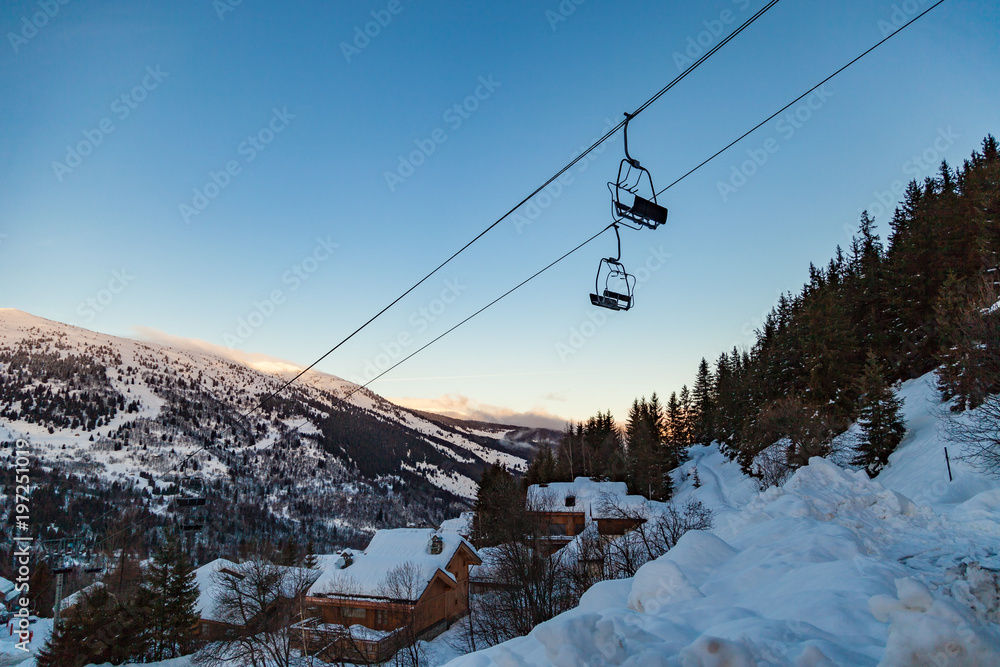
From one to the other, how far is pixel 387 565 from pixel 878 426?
107 feet

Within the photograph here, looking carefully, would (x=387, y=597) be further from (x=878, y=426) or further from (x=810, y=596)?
(x=810, y=596)

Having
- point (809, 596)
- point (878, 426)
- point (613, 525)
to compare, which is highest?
point (878, 426)

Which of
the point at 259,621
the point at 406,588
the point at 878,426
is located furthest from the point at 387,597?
the point at 878,426

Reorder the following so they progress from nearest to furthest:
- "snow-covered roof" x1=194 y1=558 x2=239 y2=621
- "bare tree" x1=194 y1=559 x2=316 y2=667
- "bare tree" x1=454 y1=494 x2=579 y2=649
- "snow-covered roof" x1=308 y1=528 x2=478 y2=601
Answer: "bare tree" x1=454 y1=494 x2=579 y2=649
"bare tree" x1=194 y1=559 x2=316 y2=667
"snow-covered roof" x1=308 y1=528 x2=478 y2=601
"snow-covered roof" x1=194 y1=558 x2=239 y2=621

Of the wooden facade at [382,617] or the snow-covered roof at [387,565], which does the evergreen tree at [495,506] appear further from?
the wooden facade at [382,617]

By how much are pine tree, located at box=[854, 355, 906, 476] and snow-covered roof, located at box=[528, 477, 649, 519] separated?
63.2ft

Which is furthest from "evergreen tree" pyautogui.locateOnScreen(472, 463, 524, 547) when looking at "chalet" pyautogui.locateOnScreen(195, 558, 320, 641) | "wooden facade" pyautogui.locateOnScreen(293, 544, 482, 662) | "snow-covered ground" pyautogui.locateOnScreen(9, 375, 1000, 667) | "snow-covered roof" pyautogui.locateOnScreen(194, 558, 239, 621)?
"snow-covered ground" pyautogui.locateOnScreen(9, 375, 1000, 667)

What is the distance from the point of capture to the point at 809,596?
6676 millimetres

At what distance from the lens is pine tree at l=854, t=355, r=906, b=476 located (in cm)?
2831

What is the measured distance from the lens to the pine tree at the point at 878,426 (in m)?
28.3

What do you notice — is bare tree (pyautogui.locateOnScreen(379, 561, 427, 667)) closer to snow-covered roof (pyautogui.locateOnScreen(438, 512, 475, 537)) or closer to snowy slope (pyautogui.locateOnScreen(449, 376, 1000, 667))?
snowy slope (pyautogui.locateOnScreen(449, 376, 1000, 667))

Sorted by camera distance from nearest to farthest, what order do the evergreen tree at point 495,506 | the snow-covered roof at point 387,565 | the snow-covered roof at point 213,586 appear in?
the snow-covered roof at point 387,565
the snow-covered roof at point 213,586
the evergreen tree at point 495,506

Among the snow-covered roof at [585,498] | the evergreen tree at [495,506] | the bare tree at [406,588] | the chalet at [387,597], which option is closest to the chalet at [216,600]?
the chalet at [387,597]

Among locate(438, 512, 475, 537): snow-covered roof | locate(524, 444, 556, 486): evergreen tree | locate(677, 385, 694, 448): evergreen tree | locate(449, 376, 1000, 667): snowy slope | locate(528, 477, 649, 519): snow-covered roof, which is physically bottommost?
locate(449, 376, 1000, 667): snowy slope
